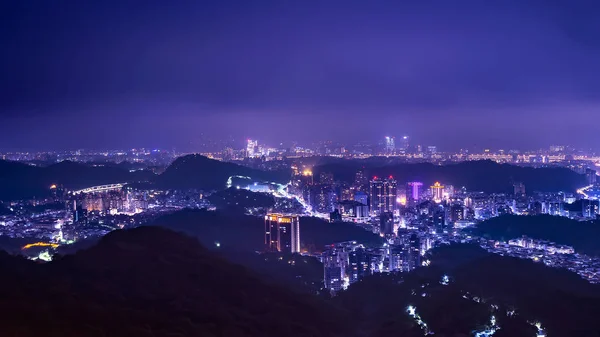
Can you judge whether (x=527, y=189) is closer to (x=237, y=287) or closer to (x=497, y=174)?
(x=497, y=174)

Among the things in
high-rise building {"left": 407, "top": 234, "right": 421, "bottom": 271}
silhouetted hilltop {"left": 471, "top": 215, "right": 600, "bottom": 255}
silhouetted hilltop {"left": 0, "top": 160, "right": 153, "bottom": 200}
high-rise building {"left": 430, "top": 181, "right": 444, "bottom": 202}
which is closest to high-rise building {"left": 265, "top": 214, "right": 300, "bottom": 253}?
high-rise building {"left": 407, "top": 234, "right": 421, "bottom": 271}

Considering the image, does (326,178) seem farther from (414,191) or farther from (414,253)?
(414,253)

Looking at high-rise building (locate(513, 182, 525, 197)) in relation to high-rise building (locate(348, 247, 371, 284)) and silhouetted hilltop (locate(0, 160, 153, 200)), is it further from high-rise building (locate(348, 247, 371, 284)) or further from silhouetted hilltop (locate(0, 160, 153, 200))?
silhouetted hilltop (locate(0, 160, 153, 200))

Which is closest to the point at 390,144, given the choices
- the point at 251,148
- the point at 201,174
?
the point at 251,148

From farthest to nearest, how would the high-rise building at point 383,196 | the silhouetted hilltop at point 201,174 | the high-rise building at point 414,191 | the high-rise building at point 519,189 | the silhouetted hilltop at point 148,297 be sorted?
1. the silhouetted hilltop at point 201,174
2. the high-rise building at point 414,191
3. the high-rise building at point 519,189
4. the high-rise building at point 383,196
5. the silhouetted hilltop at point 148,297

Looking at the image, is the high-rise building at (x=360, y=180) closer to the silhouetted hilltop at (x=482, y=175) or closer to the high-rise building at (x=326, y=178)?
the silhouetted hilltop at (x=482, y=175)

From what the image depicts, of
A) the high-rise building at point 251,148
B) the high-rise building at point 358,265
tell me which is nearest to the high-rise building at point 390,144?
the high-rise building at point 251,148
